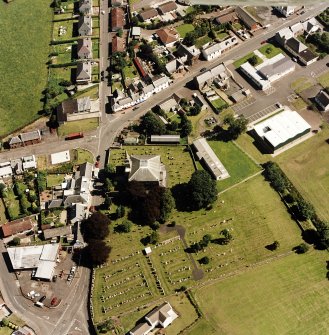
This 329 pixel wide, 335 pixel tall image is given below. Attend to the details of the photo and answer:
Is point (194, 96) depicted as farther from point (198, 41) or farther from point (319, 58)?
point (319, 58)

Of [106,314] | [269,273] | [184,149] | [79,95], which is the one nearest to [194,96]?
[184,149]

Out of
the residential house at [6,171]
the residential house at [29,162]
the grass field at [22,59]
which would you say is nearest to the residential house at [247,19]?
the grass field at [22,59]

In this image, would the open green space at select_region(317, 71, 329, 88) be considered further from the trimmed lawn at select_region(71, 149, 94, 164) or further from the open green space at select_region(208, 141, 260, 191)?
the trimmed lawn at select_region(71, 149, 94, 164)

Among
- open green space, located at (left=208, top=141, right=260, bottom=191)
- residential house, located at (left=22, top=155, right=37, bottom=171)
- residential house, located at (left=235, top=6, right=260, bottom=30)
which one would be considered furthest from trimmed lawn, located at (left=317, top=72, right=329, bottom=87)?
residential house, located at (left=22, top=155, right=37, bottom=171)

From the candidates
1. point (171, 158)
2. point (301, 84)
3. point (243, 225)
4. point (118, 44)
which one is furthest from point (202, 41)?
point (243, 225)

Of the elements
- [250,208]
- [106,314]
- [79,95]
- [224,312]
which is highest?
[79,95]

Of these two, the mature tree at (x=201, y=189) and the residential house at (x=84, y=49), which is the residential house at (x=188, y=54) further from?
the mature tree at (x=201, y=189)
